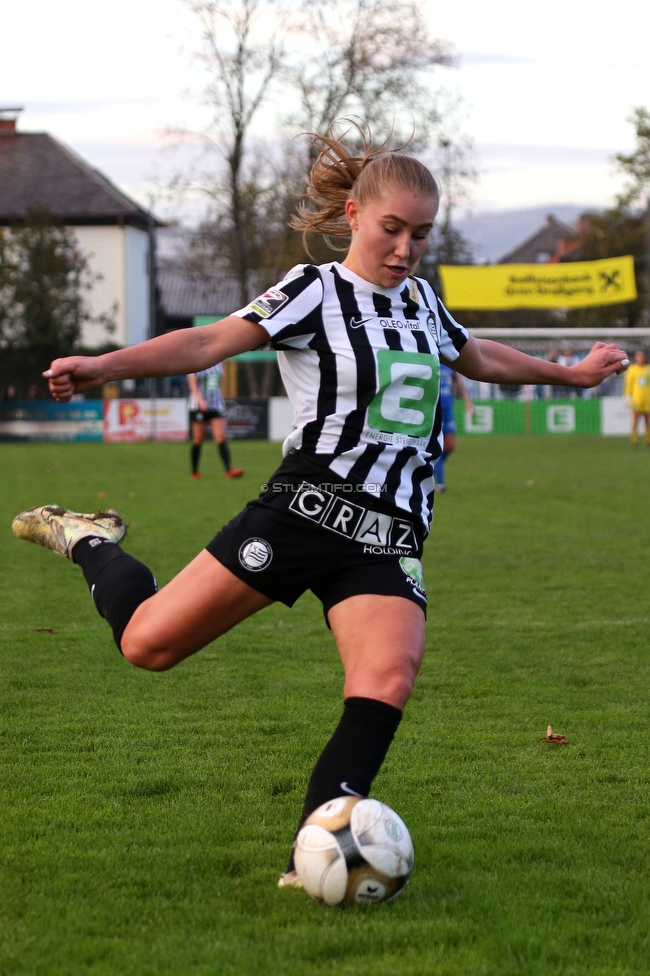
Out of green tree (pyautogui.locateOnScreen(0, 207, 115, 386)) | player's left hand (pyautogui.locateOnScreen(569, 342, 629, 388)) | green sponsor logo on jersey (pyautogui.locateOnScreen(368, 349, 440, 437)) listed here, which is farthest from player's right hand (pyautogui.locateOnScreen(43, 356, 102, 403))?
green tree (pyautogui.locateOnScreen(0, 207, 115, 386))

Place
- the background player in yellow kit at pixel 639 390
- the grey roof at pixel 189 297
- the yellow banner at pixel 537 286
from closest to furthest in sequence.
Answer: the background player in yellow kit at pixel 639 390, the yellow banner at pixel 537 286, the grey roof at pixel 189 297

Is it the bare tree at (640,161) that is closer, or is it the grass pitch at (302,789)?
the grass pitch at (302,789)

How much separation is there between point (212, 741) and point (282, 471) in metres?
1.77

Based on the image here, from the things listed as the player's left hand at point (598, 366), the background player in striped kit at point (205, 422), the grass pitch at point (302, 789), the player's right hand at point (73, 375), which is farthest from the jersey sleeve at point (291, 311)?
the background player in striped kit at point (205, 422)

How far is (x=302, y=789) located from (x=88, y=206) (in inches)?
2184

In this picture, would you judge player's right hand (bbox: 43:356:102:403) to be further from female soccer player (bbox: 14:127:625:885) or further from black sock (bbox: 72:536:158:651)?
black sock (bbox: 72:536:158:651)

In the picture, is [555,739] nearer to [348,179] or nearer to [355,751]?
[355,751]

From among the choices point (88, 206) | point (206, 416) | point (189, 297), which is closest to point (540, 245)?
point (189, 297)

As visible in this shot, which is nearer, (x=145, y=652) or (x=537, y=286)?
(x=145, y=652)

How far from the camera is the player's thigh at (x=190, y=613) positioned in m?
3.45

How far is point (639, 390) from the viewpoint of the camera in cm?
2788

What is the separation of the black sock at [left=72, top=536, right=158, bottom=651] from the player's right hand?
2.90 feet

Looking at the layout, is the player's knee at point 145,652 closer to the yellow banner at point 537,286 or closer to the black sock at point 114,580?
the black sock at point 114,580

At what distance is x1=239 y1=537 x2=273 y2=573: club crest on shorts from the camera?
11.2ft
